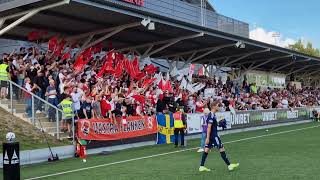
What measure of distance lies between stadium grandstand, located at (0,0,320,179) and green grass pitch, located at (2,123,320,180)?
1.92m

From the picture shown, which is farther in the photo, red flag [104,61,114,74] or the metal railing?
red flag [104,61,114,74]

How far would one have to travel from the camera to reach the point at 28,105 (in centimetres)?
1759

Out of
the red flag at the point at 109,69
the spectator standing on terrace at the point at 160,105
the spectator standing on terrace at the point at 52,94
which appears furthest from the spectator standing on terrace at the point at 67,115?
the spectator standing on terrace at the point at 160,105

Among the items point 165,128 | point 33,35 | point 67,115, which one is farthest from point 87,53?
point 67,115

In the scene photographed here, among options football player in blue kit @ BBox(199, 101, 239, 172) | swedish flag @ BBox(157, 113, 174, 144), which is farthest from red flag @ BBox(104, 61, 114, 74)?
A: football player in blue kit @ BBox(199, 101, 239, 172)

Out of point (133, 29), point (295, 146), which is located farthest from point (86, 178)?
point (133, 29)

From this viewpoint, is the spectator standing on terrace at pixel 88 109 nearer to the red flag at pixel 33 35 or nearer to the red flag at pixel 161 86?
the red flag at pixel 33 35

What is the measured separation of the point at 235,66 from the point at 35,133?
93.5ft

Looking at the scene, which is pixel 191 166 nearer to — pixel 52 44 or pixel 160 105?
pixel 160 105

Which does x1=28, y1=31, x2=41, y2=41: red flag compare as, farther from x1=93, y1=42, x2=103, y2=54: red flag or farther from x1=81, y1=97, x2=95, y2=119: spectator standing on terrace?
x1=81, y1=97, x2=95, y2=119: spectator standing on terrace

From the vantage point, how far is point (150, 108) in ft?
74.7

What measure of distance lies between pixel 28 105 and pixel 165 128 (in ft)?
22.5

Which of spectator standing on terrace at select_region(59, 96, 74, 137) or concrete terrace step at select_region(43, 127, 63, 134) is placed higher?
spectator standing on terrace at select_region(59, 96, 74, 137)

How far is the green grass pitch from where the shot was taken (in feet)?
36.7
